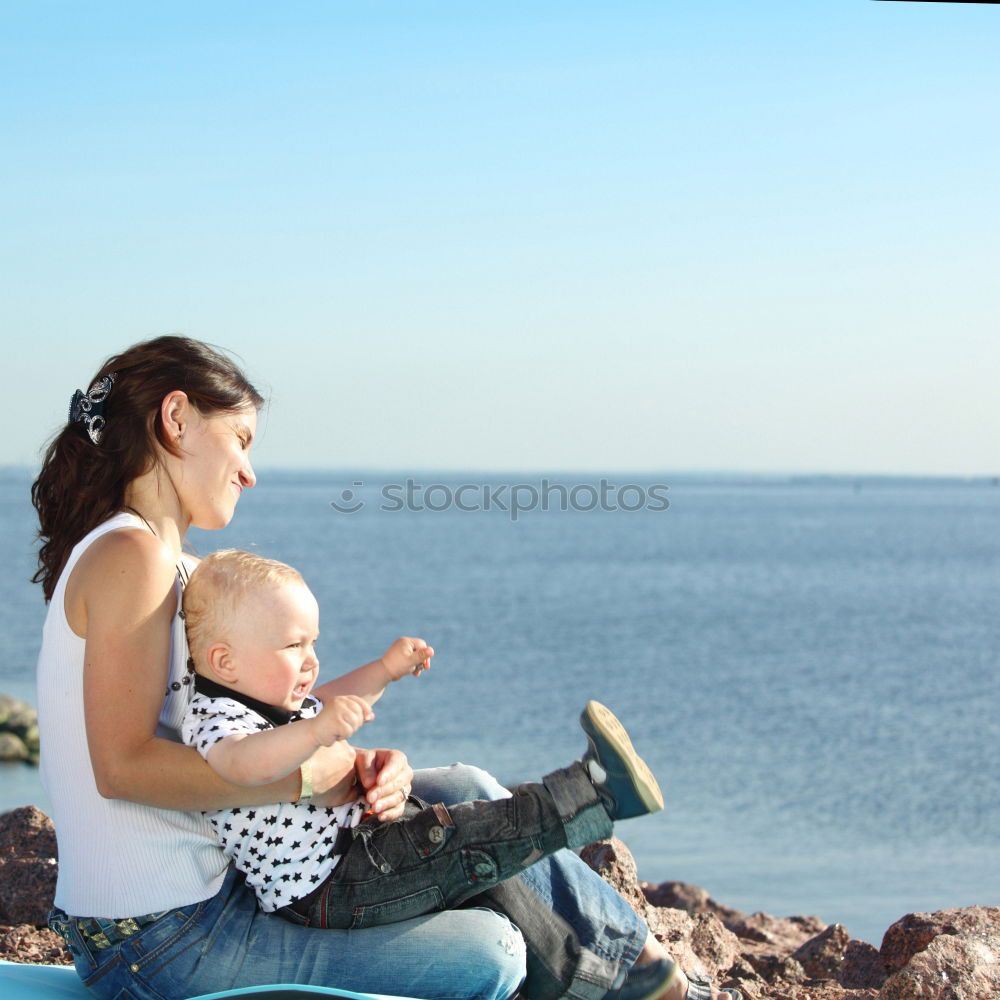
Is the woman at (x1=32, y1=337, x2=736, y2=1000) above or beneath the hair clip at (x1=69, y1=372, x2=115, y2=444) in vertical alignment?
beneath

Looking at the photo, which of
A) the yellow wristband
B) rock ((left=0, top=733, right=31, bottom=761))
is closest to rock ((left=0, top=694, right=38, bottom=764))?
rock ((left=0, top=733, right=31, bottom=761))

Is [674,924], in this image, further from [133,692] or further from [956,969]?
[133,692]

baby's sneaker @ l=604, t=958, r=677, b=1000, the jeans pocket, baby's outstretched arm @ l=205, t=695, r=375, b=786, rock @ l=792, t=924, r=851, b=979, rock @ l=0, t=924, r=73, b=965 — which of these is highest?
baby's outstretched arm @ l=205, t=695, r=375, b=786

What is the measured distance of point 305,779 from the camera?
258 centimetres

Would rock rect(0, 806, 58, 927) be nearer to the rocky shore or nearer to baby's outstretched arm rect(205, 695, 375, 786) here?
the rocky shore

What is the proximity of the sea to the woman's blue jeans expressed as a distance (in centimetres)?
126

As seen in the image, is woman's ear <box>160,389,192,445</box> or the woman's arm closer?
the woman's arm

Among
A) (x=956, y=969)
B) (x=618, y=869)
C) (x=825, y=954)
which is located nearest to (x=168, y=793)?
(x=618, y=869)

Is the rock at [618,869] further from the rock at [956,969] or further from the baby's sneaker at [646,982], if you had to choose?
the baby's sneaker at [646,982]

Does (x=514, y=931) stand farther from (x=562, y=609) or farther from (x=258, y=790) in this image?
(x=562, y=609)

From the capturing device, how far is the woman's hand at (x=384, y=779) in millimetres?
2709

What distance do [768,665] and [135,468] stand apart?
82.6 ft

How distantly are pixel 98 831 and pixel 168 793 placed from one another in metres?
0.20

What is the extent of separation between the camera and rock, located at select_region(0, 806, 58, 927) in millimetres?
4438
